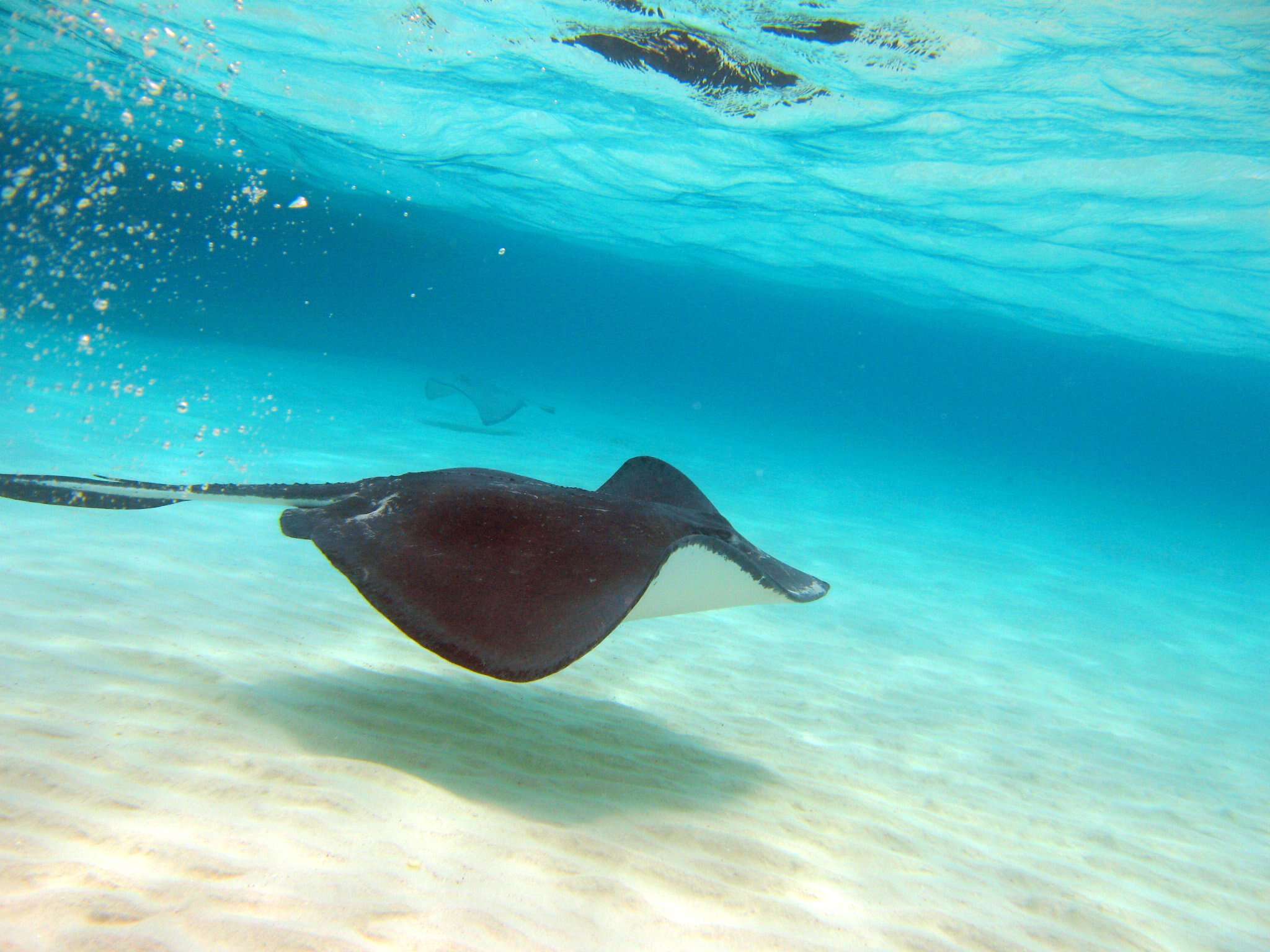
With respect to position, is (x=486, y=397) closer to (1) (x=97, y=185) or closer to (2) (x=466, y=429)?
(2) (x=466, y=429)

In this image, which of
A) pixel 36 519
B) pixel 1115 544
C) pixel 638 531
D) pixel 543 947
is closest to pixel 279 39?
pixel 36 519

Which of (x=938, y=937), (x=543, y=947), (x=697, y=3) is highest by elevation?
(x=697, y=3)

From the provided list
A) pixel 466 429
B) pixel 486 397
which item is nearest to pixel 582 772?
pixel 466 429

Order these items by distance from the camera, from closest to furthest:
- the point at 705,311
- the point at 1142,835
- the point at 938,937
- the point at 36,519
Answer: the point at 938,937 < the point at 1142,835 < the point at 36,519 < the point at 705,311

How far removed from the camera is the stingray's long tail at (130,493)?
10.3 feet

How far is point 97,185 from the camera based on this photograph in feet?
219

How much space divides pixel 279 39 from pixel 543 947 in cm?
1817

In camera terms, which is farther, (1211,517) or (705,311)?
(705,311)

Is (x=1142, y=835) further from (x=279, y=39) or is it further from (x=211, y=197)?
(x=211, y=197)

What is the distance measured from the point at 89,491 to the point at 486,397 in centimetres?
1680

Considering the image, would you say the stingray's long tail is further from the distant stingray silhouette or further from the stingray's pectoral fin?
the distant stingray silhouette

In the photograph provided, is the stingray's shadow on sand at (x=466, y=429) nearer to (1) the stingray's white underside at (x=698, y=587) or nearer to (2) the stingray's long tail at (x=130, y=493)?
(2) the stingray's long tail at (x=130, y=493)

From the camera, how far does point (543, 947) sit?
194cm

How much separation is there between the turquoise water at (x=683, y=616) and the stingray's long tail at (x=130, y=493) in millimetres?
762
